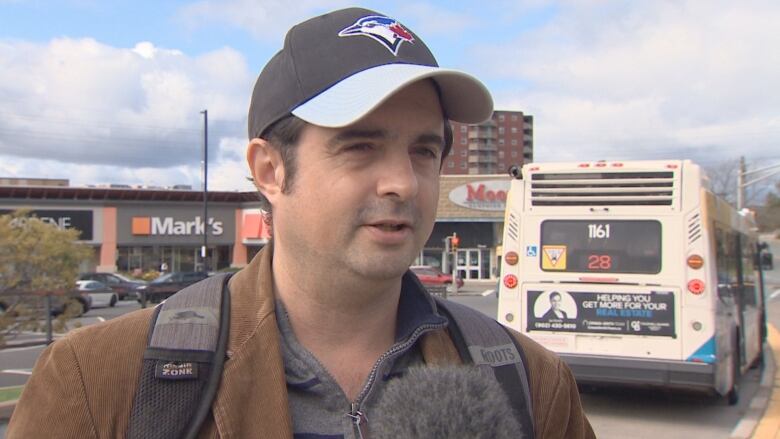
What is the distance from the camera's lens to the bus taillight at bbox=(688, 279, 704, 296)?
8.09 m

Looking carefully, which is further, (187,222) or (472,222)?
(187,222)

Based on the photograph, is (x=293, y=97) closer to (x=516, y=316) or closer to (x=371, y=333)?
(x=371, y=333)

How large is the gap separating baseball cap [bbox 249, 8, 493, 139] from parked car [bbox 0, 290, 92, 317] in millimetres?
7237

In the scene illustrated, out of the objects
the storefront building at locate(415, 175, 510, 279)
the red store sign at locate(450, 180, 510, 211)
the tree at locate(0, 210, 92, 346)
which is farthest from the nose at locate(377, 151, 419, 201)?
the red store sign at locate(450, 180, 510, 211)

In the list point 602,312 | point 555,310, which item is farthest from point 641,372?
point 555,310

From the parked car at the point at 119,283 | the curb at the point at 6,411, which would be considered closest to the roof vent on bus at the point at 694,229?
the curb at the point at 6,411

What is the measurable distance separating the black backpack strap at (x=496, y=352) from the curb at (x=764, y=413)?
22.8ft

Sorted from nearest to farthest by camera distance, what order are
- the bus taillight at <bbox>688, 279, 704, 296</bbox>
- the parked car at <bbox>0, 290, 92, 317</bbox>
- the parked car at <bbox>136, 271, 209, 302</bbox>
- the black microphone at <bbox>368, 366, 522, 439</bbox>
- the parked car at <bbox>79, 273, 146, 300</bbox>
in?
the black microphone at <bbox>368, 366, 522, 439</bbox>
the parked car at <bbox>0, 290, 92, 317</bbox>
the bus taillight at <bbox>688, 279, 704, 296</bbox>
the parked car at <bbox>136, 271, 209, 302</bbox>
the parked car at <bbox>79, 273, 146, 300</bbox>

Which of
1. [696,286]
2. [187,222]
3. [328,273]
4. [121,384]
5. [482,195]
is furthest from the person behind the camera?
[187,222]

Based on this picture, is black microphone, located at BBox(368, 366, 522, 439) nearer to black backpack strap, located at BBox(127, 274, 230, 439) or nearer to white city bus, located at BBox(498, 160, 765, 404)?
black backpack strap, located at BBox(127, 274, 230, 439)

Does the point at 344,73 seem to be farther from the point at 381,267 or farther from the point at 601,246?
the point at 601,246

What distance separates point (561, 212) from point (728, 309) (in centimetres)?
246

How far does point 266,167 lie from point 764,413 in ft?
29.1

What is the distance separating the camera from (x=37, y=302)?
825 centimetres
